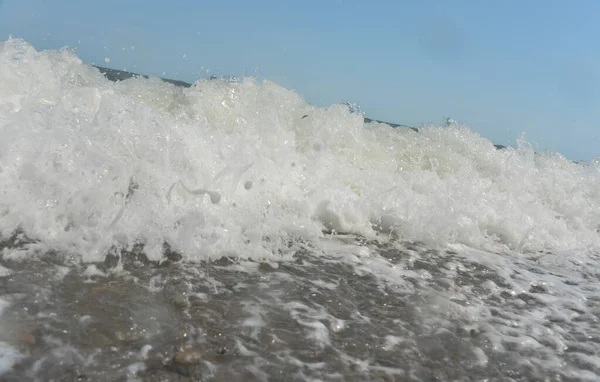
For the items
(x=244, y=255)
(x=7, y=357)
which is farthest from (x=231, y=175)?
(x=7, y=357)

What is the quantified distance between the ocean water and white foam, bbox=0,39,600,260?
0.02m

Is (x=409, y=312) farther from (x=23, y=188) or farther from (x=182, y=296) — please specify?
(x=23, y=188)

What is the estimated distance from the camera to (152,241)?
3.77 meters

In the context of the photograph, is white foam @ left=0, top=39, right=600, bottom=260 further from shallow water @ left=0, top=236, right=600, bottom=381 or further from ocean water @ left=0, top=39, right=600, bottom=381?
shallow water @ left=0, top=236, right=600, bottom=381

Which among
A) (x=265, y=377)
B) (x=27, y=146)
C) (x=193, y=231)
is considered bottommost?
(x=265, y=377)

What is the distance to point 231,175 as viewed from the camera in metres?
5.24

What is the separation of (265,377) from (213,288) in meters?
1.03

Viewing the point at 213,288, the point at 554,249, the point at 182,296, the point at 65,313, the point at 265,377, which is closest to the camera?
the point at 265,377

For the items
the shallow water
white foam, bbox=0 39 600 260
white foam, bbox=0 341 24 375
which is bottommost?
white foam, bbox=0 341 24 375

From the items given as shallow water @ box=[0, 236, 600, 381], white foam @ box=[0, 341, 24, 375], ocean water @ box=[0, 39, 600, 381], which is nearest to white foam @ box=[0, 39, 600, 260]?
ocean water @ box=[0, 39, 600, 381]

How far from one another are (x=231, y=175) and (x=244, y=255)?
1457mm

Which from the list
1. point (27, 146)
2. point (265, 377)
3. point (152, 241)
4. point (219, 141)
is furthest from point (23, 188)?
point (265, 377)

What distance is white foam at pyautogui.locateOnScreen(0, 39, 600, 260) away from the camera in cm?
394

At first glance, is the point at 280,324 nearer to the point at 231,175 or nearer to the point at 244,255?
the point at 244,255
